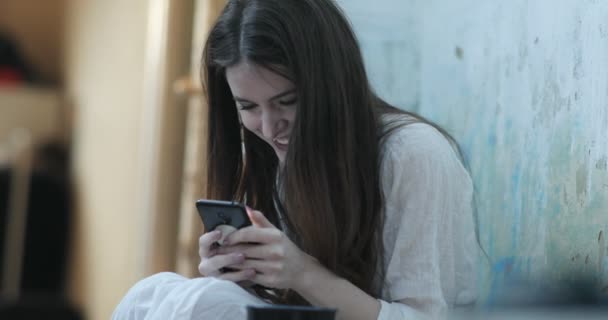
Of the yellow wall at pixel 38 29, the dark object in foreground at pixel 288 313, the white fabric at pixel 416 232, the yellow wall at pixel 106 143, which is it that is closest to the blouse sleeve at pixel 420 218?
the white fabric at pixel 416 232

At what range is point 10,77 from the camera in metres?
4.98

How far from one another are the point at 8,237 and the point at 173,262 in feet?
5.87

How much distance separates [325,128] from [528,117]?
33 centimetres

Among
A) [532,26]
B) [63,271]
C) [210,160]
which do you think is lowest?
[63,271]

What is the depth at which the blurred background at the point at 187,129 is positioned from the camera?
144cm

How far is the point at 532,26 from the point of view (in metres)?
A: 1.55

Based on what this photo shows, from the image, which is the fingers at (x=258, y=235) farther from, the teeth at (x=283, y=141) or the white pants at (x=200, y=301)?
the teeth at (x=283, y=141)

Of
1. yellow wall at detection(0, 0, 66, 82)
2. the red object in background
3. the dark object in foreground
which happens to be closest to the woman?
the dark object in foreground

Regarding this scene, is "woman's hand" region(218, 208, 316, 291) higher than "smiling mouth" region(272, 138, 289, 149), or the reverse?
"smiling mouth" region(272, 138, 289, 149)

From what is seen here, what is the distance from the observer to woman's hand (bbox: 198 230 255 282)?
143cm

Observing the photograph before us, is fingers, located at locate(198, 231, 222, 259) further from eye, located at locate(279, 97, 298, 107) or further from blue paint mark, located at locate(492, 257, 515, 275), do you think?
blue paint mark, located at locate(492, 257, 515, 275)

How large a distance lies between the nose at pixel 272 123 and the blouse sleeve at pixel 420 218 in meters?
0.17

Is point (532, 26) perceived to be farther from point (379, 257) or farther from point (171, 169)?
point (171, 169)

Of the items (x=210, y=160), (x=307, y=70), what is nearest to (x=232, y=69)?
(x=307, y=70)
